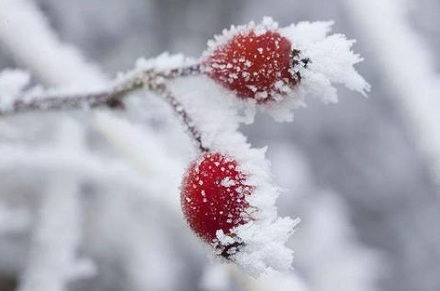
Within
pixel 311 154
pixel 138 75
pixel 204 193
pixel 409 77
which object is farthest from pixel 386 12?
pixel 311 154

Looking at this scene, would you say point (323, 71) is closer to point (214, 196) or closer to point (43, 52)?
point (214, 196)

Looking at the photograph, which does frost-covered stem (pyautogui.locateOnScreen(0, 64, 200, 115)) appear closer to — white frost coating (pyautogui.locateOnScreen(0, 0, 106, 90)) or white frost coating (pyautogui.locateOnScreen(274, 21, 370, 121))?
white frost coating (pyautogui.locateOnScreen(274, 21, 370, 121))

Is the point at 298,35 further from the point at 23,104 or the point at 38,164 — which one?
the point at 38,164

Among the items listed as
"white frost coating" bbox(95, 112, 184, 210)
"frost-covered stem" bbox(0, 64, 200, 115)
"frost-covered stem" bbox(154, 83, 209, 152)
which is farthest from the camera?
"white frost coating" bbox(95, 112, 184, 210)

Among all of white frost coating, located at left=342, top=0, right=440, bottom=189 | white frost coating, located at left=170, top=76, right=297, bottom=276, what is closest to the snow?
white frost coating, located at left=170, top=76, right=297, bottom=276

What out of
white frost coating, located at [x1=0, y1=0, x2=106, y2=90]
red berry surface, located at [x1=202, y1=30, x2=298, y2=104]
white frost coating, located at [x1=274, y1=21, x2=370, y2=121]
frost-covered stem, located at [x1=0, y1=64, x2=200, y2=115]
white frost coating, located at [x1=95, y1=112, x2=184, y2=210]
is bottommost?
white frost coating, located at [x1=274, y1=21, x2=370, y2=121]

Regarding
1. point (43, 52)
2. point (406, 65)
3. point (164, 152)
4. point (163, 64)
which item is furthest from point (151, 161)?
point (163, 64)
